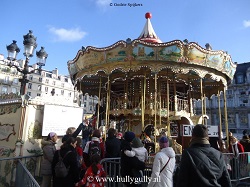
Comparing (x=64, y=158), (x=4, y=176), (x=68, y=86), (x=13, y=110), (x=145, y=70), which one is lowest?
(x=4, y=176)

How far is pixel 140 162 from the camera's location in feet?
13.1

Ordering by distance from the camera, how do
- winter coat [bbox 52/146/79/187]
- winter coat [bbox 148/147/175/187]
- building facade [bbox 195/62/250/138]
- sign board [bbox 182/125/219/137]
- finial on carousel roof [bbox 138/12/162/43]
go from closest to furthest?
winter coat [bbox 148/147/175/187] < winter coat [bbox 52/146/79/187] < sign board [bbox 182/125/219/137] < finial on carousel roof [bbox 138/12/162/43] < building facade [bbox 195/62/250/138]

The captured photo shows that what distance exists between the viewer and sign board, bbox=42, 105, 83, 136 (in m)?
7.55

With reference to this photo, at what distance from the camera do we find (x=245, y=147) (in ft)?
25.4

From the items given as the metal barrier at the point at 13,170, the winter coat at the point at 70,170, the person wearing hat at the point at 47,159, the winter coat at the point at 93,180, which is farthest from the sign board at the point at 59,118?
the winter coat at the point at 93,180

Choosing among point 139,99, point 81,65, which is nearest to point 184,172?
point 81,65

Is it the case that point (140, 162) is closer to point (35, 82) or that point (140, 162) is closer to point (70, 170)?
point (70, 170)

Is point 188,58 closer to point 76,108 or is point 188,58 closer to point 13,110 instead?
point 76,108

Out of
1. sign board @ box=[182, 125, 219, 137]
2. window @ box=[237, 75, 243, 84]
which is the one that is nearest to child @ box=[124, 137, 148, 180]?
sign board @ box=[182, 125, 219, 137]

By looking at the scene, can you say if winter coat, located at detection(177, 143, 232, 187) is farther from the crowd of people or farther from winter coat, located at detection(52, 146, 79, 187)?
winter coat, located at detection(52, 146, 79, 187)

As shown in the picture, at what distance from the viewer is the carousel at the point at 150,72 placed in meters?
10.5

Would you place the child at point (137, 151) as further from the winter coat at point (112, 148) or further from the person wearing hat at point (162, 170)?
the winter coat at point (112, 148)

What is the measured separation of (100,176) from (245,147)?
6033 millimetres

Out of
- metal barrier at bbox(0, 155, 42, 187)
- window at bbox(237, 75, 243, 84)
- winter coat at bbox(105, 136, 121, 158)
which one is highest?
window at bbox(237, 75, 243, 84)
